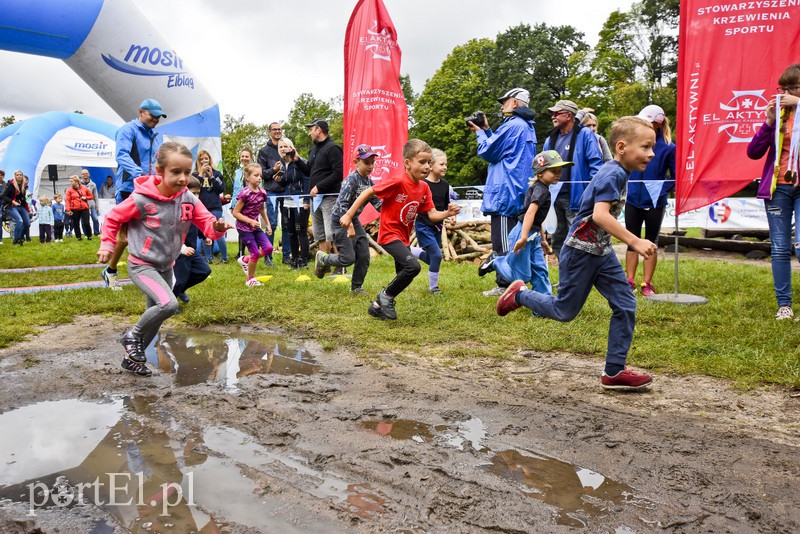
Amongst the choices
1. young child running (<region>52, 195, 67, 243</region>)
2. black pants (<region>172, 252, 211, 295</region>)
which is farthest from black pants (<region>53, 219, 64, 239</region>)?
black pants (<region>172, 252, 211, 295</region>)

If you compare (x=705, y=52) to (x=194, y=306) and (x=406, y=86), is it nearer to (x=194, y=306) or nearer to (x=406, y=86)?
(x=194, y=306)

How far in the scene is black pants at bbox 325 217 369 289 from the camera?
314 inches

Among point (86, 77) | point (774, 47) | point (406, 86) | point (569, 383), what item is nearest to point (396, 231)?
point (569, 383)

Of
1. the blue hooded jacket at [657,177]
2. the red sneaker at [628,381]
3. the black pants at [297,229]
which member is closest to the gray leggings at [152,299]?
the red sneaker at [628,381]

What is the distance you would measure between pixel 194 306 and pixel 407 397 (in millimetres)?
4040

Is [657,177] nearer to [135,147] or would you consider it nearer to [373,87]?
[373,87]

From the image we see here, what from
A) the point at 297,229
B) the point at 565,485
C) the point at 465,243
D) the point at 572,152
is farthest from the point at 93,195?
the point at 565,485

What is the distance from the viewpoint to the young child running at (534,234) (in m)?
6.11

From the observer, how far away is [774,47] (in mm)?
6562

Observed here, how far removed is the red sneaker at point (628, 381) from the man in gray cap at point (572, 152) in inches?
131

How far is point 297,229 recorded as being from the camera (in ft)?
36.9

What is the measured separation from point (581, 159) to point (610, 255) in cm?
329

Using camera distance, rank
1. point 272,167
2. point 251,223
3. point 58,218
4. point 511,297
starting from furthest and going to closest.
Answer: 1. point 58,218
2. point 272,167
3. point 251,223
4. point 511,297

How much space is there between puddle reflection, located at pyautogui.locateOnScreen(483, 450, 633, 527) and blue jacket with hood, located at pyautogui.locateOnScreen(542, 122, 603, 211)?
4.69 metres
